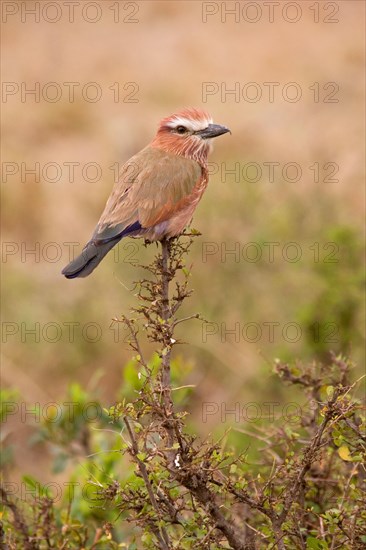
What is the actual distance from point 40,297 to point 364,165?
16.5 ft

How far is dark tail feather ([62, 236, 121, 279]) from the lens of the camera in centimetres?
329

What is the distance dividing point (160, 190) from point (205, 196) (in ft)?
15.2

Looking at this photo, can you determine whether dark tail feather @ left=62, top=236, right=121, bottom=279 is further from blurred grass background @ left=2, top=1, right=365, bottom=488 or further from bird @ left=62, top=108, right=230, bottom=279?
blurred grass background @ left=2, top=1, right=365, bottom=488

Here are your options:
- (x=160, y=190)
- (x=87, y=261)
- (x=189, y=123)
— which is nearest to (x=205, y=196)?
(x=189, y=123)

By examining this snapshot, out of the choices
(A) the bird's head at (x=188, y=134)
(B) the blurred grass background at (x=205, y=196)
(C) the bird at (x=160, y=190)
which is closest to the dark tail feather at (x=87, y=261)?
(C) the bird at (x=160, y=190)

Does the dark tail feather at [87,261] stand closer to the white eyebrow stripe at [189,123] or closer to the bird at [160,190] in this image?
the bird at [160,190]

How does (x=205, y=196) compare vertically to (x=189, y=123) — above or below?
below

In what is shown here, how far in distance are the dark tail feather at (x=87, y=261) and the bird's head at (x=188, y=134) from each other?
81 cm

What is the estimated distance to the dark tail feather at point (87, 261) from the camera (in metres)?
3.29

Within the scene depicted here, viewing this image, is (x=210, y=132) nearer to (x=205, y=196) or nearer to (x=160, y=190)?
(x=160, y=190)

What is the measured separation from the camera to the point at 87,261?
334 cm

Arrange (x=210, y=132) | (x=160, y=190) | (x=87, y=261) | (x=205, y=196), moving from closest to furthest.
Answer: (x=87, y=261), (x=160, y=190), (x=210, y=132), (x=205, y=196)

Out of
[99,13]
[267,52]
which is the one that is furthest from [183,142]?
[99,13]

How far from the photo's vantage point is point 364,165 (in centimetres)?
1232
